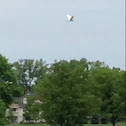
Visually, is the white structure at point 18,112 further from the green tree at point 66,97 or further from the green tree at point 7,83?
the green tree at point 66,97

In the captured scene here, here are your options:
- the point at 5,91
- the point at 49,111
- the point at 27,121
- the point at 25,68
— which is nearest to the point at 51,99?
the point at 49,111

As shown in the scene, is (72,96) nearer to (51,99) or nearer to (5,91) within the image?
(51,99)

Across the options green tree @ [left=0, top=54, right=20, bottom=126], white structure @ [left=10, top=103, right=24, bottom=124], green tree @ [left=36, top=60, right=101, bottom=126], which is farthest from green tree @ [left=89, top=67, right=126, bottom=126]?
white structure @ [left=10, top=103, right=24, bottom=124]

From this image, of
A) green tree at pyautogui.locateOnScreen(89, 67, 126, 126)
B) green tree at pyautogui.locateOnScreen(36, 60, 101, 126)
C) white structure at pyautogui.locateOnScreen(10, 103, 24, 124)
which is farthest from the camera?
white structure at pyautogui.locateOnScreen(10, 103, 24, 124)

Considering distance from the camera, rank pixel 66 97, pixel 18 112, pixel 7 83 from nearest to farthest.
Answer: pixel 66 97 < pixel 7 83 < pixel 18 112

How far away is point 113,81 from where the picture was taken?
57969 millimetres

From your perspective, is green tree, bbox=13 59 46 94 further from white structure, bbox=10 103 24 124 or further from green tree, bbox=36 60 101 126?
green tree, bbox=36 60 101 126

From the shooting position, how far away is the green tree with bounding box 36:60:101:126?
48.1 m

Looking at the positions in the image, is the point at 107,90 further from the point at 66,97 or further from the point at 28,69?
the point at 28,69

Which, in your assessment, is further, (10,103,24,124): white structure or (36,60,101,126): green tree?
(10,103,24,124): white structure

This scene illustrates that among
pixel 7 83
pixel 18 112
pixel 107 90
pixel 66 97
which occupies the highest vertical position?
pixel 18 112

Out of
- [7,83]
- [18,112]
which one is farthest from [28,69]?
[7,83]

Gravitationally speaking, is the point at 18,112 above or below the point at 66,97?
above

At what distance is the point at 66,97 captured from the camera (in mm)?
48062
